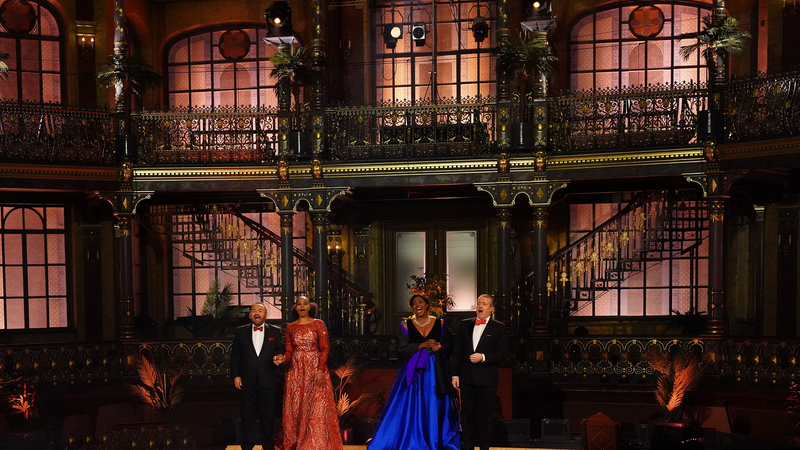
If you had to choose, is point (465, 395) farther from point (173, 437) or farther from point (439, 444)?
point (173, 437)

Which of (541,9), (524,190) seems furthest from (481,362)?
(541,9)

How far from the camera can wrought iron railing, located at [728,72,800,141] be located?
1215cm

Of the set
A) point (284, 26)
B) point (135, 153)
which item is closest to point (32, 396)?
point (135, 153)

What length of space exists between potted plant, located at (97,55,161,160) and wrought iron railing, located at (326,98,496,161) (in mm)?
3015

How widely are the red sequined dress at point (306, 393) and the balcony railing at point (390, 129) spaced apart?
5860mm

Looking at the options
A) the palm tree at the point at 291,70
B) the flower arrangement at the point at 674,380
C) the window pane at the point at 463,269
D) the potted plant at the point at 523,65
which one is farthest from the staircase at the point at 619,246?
the palm tree at the point at 291,70

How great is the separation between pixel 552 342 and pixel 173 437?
5933 millimetres

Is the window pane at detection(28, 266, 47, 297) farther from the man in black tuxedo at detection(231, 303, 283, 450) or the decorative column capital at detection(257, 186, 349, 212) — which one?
the man in black tuxedo at detection(231, 303, 283, 450)

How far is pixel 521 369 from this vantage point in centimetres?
1341

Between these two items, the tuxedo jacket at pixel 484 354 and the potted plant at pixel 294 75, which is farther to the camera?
the potted plant at pixel 294 75

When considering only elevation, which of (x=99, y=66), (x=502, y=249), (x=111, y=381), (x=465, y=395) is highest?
(x=99, y=66)

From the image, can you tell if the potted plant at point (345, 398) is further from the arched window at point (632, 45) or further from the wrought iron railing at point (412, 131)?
the arched window at point (632, 45)

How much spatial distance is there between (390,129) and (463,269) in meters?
3.49

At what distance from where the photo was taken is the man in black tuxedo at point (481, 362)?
8406 mm
